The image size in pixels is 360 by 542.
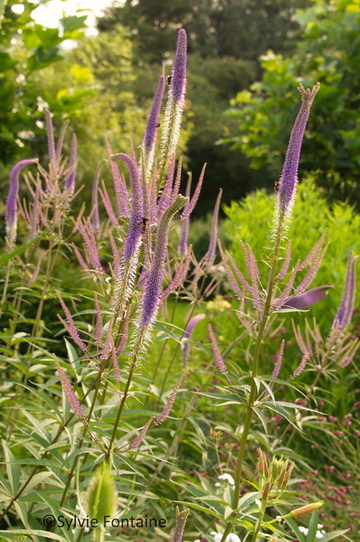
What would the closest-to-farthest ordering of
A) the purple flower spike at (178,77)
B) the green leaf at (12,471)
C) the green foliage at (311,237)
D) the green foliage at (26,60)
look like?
the purple flower spike at (178,77), the green leaf at (12,471), the green foliage at (26,60), the green foliage at (311,237)

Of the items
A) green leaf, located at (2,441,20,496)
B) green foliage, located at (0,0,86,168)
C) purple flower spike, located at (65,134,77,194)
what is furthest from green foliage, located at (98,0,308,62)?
green leaf, located at (2,441,20,496)

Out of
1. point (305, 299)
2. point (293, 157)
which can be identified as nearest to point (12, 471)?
point (305, 299)

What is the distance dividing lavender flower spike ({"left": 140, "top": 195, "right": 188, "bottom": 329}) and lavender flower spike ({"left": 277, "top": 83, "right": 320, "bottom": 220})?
1.62 ft

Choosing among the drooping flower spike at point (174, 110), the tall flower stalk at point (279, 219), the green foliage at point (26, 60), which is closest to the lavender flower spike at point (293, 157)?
the tall flower stalk at point (279, 219)

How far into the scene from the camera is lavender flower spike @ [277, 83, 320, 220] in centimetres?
155

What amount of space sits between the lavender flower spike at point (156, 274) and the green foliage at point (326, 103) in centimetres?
753

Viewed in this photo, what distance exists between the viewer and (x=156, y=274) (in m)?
1.39

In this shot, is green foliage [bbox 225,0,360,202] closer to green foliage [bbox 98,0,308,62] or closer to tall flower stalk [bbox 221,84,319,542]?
tall flower stalk [bbox 221,84,319,542]

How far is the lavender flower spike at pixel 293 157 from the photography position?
5.08 ft

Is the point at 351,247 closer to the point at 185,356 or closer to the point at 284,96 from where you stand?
the point at 185,356

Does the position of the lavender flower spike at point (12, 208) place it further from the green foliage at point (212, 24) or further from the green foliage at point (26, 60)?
the green foliage at point (212, 24)

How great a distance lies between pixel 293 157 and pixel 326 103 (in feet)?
24.9

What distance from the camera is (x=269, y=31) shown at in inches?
1494

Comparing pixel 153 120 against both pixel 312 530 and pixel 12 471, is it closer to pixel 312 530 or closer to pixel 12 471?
pixel 12 471
